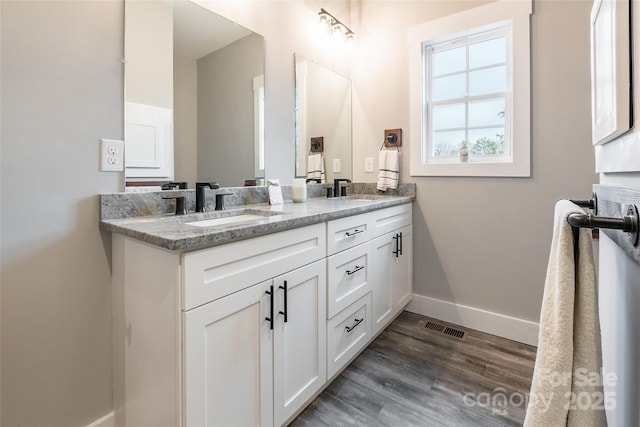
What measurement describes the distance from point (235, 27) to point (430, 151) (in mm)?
1600

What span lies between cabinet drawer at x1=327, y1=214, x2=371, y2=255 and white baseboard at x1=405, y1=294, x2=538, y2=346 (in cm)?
99

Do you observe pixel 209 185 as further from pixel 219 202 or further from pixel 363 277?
pixel 363 277

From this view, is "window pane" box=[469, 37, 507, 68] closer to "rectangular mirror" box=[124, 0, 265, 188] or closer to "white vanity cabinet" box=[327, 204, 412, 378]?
"white vanity cabinet" box=[327, 204, 412, 378]

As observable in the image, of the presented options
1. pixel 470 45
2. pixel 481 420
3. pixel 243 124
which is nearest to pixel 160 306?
pixel 243 124

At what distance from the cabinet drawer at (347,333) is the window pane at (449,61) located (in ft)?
5.79

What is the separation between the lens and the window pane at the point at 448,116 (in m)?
2.31

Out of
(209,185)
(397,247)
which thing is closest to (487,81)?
(397,247)

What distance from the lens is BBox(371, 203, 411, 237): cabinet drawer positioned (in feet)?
6.40

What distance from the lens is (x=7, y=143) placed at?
1.03 meters

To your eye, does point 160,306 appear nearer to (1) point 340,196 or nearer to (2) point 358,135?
(1) point 340,196

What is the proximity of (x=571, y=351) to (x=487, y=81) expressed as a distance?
2.17 m

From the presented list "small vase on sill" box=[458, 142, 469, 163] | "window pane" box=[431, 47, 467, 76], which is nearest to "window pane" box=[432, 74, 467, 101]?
"window pane" box=[431, 47, 467, 76]

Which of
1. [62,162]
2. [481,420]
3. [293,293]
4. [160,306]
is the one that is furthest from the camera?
[481,420]

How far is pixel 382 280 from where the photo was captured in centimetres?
202
